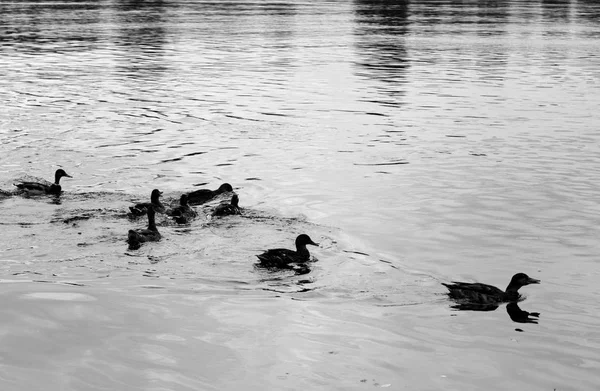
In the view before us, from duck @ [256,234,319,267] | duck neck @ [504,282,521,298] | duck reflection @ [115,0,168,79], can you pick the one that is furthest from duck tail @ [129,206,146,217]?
duck reflection @ [115,0,168,79]

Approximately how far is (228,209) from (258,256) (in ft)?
11.6

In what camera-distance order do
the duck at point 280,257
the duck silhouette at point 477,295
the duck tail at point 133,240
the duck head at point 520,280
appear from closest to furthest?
1. the duck silhouette at point 477,295
2. the duck head at point 520,280
3. the duck at point 280,257
4. the duck tail at point 133,240

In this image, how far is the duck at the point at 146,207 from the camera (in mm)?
19172

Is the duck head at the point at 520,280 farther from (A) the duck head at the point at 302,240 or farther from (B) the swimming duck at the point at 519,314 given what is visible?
(A) the duck head at the point at 302,240

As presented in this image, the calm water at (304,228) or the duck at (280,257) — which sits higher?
the duck at (280,257)

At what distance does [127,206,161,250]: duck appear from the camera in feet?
56.0

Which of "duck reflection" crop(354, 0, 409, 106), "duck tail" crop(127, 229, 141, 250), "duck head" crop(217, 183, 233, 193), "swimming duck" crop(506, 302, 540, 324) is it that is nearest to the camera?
"swimming duck" crop(506, 302, 540, 324)

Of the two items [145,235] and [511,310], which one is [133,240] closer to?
[145,235]

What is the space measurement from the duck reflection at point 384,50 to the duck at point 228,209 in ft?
60.9

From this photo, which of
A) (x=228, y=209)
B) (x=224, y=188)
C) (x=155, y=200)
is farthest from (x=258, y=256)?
(x=224, y=188)

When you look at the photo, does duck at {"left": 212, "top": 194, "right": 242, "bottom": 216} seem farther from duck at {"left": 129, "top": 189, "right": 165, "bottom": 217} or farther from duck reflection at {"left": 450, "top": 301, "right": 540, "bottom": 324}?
duck reflection at {"left": 450, "top": 301, "right": 540, "bottom": 324}

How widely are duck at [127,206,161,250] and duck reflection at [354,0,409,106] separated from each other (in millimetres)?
21057

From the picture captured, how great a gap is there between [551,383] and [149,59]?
45236 mm

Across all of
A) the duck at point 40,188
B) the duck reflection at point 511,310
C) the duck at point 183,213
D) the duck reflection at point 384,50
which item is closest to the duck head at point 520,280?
the duck reflection at point 511,310
